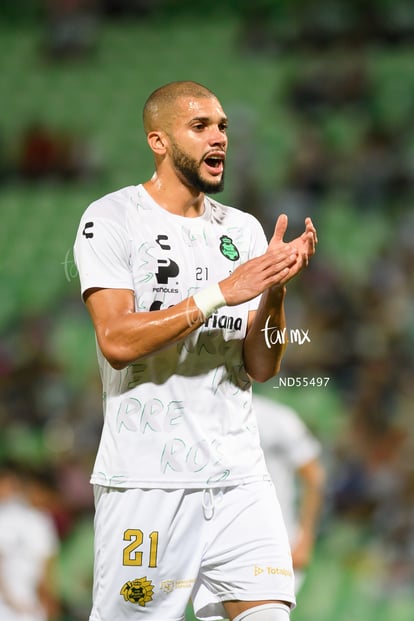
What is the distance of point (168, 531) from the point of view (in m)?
2.82

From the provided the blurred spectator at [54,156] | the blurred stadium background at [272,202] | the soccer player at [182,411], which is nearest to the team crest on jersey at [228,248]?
the soccer player at [182,411]

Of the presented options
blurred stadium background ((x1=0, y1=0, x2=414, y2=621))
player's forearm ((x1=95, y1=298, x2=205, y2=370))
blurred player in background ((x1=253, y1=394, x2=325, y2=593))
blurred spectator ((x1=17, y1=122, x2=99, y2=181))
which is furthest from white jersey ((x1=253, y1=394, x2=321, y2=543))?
blurred spectator ((x1=17, y1=122, x2=99, y2=181))

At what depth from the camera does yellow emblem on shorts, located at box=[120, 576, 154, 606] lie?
9.25ft

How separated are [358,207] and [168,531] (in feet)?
19.6

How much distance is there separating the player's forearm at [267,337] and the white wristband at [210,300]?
180 millimetres

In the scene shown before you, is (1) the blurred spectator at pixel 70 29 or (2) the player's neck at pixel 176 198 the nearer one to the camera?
(2) the player's neck at pixel 176 198

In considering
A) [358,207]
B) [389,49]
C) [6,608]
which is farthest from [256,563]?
[389,49]

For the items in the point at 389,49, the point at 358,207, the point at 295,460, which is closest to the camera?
the point at 295,460

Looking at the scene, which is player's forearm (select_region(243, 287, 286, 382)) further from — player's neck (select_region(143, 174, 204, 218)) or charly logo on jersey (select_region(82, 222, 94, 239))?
charly logo on jersey (select_region(82, 222, 94, 239))

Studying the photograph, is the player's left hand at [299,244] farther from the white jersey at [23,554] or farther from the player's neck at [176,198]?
the white jersey at [23,554]

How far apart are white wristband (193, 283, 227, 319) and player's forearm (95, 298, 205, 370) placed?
12 millimetres

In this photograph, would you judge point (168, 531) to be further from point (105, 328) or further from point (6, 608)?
point (6, 608)

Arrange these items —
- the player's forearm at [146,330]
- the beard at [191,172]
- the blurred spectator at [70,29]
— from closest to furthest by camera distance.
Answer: the player's forearm at [146,330] → the beard at [191,172] → the blurred spectator at [70,29]

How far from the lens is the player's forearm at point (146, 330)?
8.88 feet
